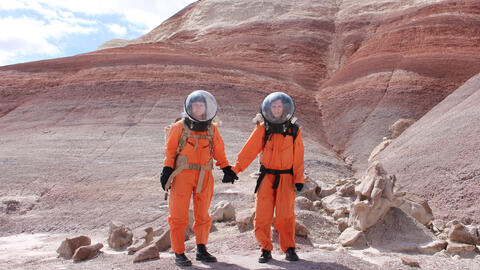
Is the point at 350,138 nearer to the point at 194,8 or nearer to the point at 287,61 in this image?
the point at 287,61

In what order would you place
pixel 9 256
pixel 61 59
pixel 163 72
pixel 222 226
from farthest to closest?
pixel 61 59 < pixel 163 72 < pixel 222 226 < pixel 9 256

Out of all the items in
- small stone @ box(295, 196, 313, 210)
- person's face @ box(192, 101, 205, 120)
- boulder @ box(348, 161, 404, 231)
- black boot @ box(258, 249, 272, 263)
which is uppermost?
person's face @ box(192, 101, 205, 120)

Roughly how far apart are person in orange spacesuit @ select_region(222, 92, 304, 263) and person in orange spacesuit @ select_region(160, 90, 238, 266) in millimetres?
326

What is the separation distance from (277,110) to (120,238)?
3.25 m

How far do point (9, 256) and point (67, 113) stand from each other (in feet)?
49.9

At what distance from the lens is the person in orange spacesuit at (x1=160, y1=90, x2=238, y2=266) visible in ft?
16.4

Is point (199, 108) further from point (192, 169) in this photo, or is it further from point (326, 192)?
point (326, 192)

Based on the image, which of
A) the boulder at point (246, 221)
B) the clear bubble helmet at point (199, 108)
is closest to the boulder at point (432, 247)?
the boulder at point (246, 221)

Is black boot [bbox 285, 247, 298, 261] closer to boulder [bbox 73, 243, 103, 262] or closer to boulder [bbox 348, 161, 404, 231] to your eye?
boulder [bbox 348, 161, 404, 231]

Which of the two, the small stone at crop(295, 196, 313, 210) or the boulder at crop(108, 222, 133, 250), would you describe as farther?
the small stone at crop(295, 196, 313, 210)

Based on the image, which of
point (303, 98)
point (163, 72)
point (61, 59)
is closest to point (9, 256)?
point (163, 72)

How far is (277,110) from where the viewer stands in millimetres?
5281

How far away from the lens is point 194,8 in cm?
4653

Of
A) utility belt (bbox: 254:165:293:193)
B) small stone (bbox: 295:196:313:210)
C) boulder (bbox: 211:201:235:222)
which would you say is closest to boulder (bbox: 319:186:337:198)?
small stone (bbox: 295:196:313:210)
